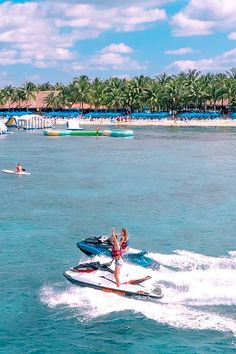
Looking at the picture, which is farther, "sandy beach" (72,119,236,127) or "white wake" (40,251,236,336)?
"sandy beach" (72,119,236,127)

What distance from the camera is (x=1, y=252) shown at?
102ft

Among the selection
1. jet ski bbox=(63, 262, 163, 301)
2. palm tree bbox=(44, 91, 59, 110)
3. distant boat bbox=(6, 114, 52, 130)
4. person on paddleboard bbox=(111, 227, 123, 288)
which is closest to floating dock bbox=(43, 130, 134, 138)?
distant boat bbox=(6, 114, 52, 130)

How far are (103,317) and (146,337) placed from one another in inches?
84.3

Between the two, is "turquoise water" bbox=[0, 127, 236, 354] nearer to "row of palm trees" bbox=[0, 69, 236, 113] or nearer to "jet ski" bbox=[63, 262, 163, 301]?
"jet ski" bbox=[63, 262, 163, 301]

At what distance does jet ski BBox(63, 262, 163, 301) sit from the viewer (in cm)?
2414

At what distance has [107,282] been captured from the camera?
24781mm

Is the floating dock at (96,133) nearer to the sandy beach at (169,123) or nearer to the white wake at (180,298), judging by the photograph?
the sandy beach at (169,123)

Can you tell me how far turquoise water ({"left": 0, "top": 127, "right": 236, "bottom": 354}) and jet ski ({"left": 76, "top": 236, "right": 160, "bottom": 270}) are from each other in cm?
79

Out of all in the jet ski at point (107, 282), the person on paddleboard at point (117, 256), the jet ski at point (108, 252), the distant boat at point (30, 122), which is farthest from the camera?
the distant boat at point (30, 122)

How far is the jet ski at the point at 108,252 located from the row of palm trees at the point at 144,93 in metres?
129

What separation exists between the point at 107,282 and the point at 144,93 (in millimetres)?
142114

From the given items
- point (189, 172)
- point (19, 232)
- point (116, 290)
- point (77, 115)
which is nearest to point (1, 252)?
point (19, 232)

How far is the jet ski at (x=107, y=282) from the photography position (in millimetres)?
24141

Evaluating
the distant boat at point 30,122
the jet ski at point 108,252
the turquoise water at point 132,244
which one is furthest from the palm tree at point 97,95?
the jet ski at point 108,252
